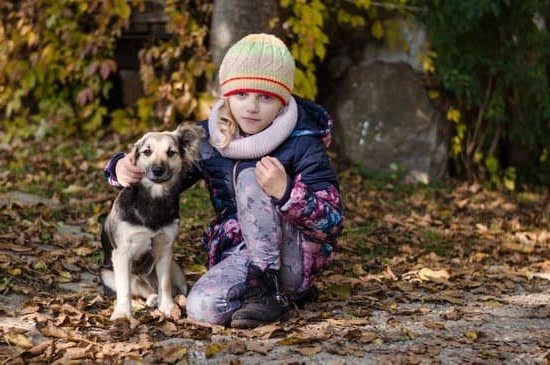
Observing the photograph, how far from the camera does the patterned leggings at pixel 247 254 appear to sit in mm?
4020

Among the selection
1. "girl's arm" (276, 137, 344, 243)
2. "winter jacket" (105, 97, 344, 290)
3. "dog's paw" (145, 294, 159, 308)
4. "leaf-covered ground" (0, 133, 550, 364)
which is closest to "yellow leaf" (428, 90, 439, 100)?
"leaf-covered ground" (0, 133, 550, 364)

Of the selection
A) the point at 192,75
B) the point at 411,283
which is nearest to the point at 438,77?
the point at 192,75

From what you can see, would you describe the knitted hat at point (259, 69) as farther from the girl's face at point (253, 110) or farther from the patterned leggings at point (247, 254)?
the patterned leggings at point (247, 254)

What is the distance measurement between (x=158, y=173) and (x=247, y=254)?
2.19 ft

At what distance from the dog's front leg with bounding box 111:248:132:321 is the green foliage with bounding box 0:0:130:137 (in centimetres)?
531

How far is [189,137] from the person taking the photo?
3979mm

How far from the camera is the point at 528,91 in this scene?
8.39 metres

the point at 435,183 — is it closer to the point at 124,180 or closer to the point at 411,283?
the point at 411,283

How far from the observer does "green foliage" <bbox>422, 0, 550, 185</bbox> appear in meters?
8.02

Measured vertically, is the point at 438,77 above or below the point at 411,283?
above

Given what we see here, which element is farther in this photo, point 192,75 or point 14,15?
point 14,15

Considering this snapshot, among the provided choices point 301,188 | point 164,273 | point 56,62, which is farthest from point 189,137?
point 56,62

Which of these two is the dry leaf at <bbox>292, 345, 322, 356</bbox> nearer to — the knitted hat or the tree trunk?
the knitted hat

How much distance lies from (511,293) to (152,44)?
5442mm
